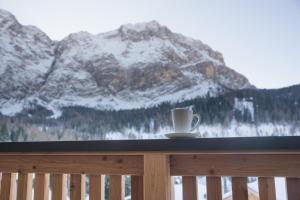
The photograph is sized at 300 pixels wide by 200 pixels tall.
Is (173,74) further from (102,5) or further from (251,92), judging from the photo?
(102,5)

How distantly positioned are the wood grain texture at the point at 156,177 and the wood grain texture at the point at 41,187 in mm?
513

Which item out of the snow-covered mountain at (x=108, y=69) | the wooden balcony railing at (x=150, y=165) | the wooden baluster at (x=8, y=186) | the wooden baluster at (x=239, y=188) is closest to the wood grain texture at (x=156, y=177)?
the wooden balcony railing at (x=150, y=165)

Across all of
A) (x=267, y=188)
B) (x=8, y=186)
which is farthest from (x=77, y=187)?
(x=267, y=188)

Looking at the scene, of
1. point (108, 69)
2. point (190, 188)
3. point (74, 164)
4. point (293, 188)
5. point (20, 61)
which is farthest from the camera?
point (20, 61)

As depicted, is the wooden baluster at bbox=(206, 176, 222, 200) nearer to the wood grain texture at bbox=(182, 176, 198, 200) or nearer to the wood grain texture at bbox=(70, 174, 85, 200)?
the wood grain texture at bbox=(182, 176, 198, 200)

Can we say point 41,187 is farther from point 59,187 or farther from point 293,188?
point 293,188

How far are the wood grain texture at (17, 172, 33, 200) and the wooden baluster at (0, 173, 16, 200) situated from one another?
56mm

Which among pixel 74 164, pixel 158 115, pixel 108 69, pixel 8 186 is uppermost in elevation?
pixel 108 69

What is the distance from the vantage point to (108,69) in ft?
5.23

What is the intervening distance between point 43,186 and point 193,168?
27.9 inches

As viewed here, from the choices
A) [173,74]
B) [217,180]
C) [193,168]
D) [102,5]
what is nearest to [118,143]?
[193,168]

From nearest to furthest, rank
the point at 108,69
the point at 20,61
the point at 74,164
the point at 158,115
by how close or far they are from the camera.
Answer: the point at 74,164, the point at 158,115, the point at 108,69, the point at 20,61

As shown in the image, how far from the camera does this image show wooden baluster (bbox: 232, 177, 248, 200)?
1.10 metres

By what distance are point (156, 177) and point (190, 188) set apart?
6.5 inches
